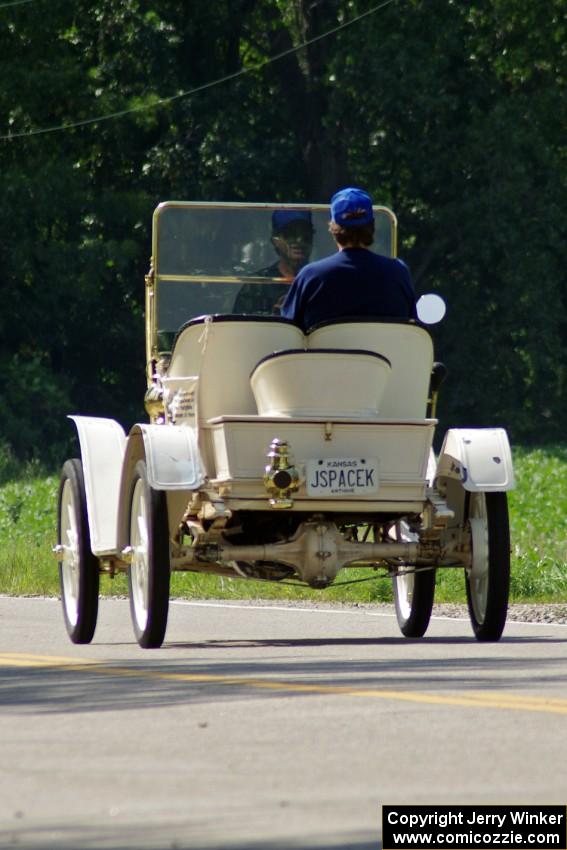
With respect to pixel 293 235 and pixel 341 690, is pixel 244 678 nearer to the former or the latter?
pixel 341 690

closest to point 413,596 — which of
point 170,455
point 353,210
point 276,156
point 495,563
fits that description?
point 495,563

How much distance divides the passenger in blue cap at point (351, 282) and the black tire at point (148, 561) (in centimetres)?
114

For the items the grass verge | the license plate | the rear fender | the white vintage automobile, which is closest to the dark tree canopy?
the grass verge

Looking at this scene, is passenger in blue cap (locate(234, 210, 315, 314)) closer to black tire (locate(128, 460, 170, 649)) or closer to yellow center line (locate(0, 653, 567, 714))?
black tire (locate(128, 460, 170, 649))

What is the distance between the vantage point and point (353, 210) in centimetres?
1088

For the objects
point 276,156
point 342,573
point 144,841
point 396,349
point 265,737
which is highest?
point 276,156

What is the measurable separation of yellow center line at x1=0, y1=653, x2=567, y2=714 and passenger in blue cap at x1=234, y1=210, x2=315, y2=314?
2944 millimetres

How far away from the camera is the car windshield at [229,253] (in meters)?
12.0

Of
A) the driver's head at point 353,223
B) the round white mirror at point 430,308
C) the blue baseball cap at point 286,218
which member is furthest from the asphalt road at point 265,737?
the blue baseball cap at point 286,218

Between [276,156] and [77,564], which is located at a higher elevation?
[276,156]

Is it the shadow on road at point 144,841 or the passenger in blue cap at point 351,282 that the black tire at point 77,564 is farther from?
the shadow on road at point 144,841

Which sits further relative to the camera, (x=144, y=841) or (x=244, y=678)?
(x=244, y=678)

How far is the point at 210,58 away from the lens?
159ft

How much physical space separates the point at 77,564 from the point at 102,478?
0.59m
